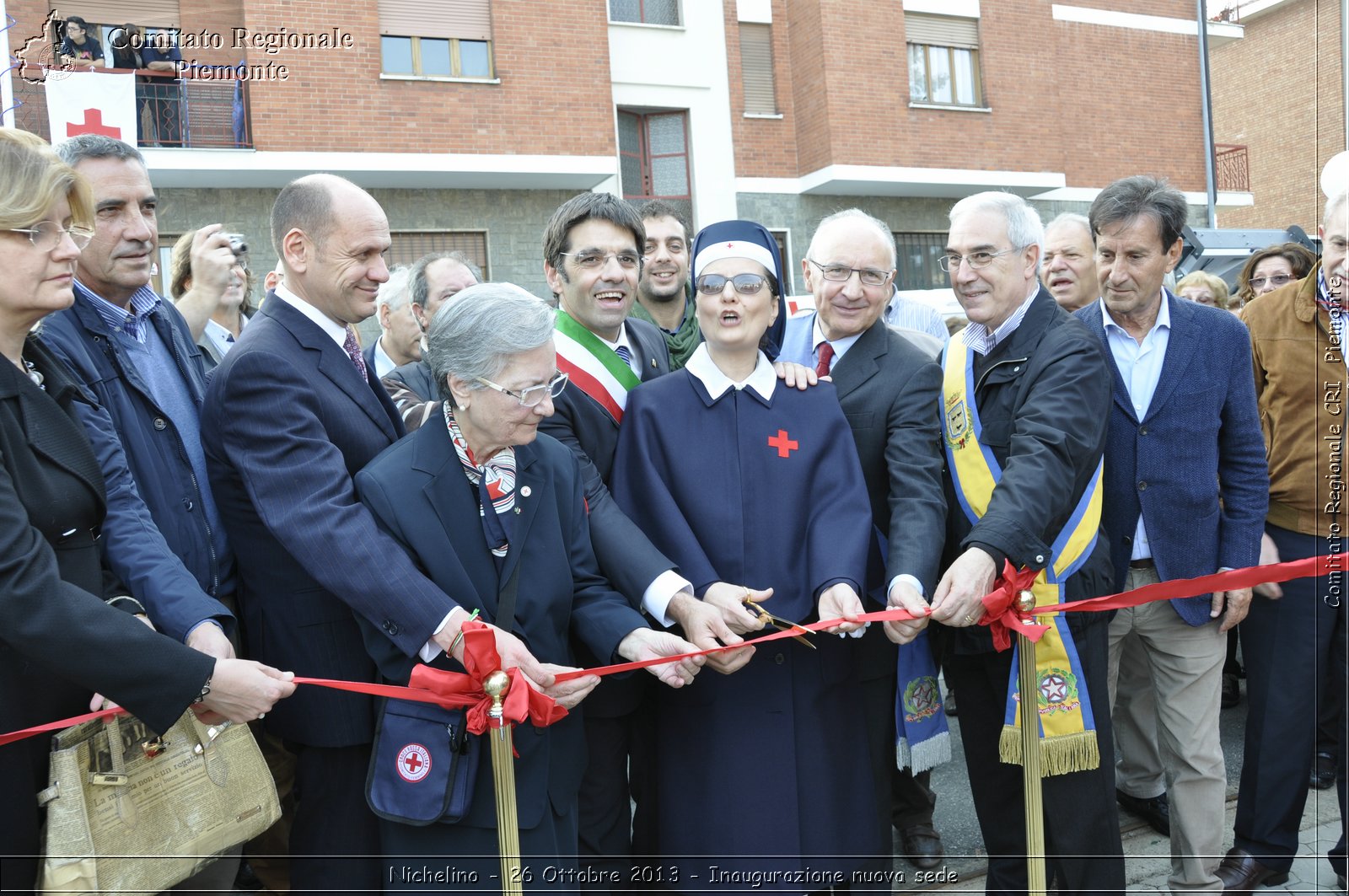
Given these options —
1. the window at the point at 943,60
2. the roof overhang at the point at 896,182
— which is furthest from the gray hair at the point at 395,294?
the window at the point at 943,60

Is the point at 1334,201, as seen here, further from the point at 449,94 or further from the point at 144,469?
the point at 449,94

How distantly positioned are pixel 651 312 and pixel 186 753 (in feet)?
11.2

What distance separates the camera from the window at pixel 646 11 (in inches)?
668

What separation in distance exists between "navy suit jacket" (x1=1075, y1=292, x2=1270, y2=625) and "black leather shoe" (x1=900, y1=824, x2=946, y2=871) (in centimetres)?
136

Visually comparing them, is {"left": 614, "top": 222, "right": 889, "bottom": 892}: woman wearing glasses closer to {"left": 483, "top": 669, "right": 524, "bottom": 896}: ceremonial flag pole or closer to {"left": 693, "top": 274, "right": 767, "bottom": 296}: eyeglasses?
{"left": 693, "top": 274, "right": 767, "bottom": 296}: eyeglasses

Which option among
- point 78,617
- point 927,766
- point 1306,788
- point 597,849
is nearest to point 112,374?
point 78,617

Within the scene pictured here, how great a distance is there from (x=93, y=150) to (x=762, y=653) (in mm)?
2522

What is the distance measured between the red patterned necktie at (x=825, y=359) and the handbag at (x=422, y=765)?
5.87 feet

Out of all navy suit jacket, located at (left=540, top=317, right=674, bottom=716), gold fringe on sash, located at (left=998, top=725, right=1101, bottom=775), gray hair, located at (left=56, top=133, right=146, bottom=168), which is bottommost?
gold fringe on sash, located at (left=998, top=725, right=1101, bottom=775)

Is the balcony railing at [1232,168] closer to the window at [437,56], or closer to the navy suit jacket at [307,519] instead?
the window at [437,56]

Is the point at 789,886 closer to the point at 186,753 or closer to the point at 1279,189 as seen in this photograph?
the point at 186,753

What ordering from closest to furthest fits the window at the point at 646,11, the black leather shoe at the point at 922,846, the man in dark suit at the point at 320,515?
1. the man in dark suit at the point at 320,515
2. the black leather shoe at the point at 922,846
3. the window at the point at 646,11

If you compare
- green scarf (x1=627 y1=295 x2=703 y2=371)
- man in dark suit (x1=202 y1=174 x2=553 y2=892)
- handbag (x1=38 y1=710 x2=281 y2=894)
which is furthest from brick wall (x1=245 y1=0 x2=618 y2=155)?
handbag (x1=38 y1=710 x2=281 y2=894)

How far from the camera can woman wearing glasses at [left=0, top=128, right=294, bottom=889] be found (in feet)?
7.51
